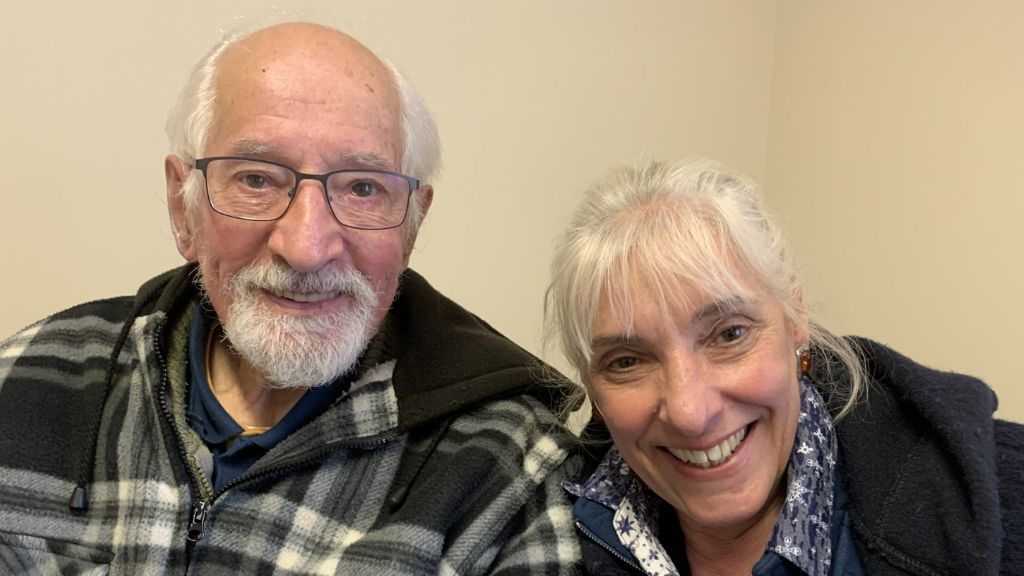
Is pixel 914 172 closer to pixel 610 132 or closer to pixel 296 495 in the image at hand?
pixel 610 132

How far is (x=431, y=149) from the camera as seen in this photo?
1403 mm

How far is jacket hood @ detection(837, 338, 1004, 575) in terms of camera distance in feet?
2.91

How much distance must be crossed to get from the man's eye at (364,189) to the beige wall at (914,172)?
3.21 feet

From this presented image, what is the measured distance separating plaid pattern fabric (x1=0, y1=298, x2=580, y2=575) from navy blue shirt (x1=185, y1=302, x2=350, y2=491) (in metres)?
0.06

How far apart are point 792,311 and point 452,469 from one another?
61cm

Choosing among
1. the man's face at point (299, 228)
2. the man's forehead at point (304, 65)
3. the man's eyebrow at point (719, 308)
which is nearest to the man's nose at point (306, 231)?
the man's face at point (299, 228)

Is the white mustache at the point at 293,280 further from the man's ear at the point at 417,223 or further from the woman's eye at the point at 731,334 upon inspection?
the woman's eye at the point at 731,334

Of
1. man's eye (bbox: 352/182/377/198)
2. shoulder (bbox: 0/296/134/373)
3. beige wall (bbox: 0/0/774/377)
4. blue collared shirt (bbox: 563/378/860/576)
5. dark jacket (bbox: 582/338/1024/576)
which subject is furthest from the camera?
beige wall (bbox: 0/0/774/377)

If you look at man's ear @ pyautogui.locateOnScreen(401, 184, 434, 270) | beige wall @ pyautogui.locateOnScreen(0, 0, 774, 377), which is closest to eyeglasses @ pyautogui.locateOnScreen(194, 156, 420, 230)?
man's ear @ pyautogui.locateOnScreen(401, 184, 434, 270)

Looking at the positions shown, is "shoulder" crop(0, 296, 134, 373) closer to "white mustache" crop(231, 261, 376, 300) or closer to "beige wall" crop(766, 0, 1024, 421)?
"white mustache" crop(231, 261, 376, 300)

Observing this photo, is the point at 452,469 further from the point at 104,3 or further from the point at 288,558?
the point at 104,3

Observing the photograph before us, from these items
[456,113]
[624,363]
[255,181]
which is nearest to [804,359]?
[624,363]

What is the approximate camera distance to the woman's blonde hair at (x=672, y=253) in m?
0.99

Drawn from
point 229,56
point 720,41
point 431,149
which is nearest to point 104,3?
point 229,56
